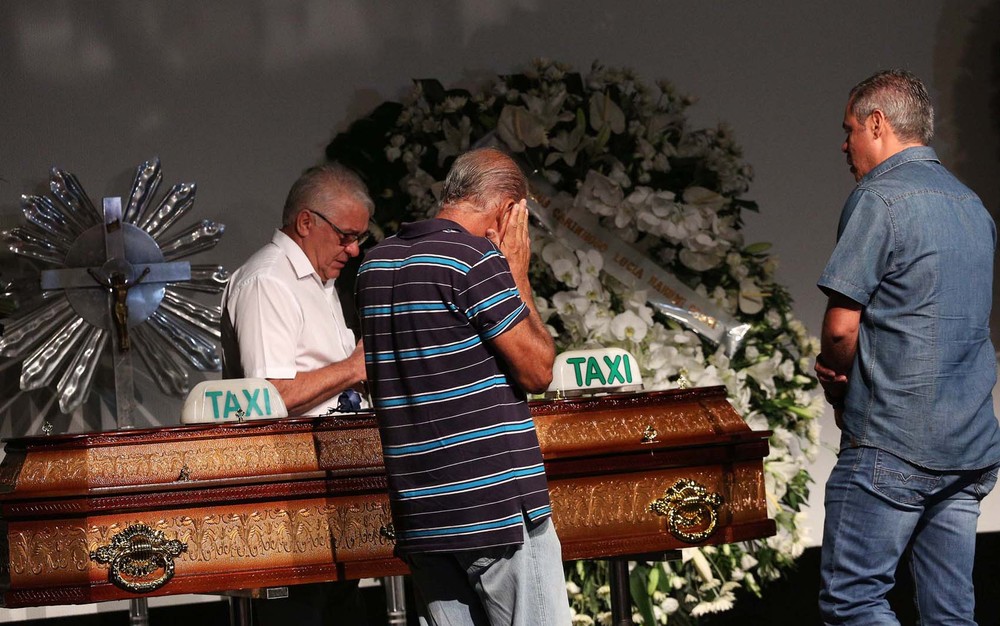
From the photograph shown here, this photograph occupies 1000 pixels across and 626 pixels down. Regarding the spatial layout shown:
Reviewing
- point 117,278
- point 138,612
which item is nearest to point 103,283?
point 117,278

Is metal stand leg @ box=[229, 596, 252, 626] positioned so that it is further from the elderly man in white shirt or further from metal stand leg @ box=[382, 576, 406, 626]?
metal stand leg @ box=[382, 576, 406, 626]

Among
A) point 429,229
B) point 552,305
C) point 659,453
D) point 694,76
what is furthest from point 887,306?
point 694,76

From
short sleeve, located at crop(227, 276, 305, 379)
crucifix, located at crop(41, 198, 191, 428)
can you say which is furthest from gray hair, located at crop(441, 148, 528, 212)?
crucifix, located at crop(41, 198, 191, 428)

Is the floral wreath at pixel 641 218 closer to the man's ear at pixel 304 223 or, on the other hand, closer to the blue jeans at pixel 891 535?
the man's ear at pixel 304 223

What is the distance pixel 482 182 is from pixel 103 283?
174 cm

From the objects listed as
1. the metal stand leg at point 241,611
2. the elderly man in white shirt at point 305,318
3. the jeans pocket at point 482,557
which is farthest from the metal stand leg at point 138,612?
the jeans pocket at point 482,557

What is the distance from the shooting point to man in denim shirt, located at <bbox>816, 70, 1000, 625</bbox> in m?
2.21

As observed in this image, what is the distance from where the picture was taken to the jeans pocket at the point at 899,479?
2205mm

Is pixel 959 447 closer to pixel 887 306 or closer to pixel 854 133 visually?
pixel 887 306

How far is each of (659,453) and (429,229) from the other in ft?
2.60

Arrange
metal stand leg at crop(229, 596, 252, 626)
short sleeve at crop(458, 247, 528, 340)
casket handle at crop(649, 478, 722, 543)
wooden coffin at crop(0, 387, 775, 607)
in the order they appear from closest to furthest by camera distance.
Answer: short sleeve at crop(458, 247, 528, 340), wooden coffin at crop(0, 387, 775, 607), casket handle at crop(649, 478, 722, 543), metal stand leg at crop(229, 596, 252, 626)

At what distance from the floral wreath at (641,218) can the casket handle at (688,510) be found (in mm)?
863

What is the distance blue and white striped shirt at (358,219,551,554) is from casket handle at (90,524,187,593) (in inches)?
22.7

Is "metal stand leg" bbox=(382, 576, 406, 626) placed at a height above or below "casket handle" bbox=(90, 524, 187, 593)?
below
